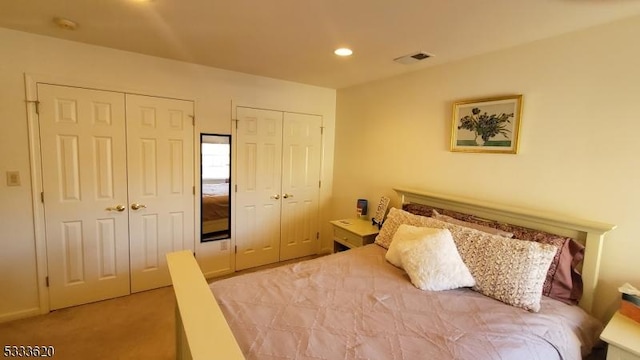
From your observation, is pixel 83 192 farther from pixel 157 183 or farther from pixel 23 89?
pixel 23 89

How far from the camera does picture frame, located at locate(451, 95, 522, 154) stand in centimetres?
Result: 221

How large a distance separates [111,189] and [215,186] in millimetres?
922

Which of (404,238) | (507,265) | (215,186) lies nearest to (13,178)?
(215,186)

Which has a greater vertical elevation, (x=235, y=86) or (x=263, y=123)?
(x=235, y=86)

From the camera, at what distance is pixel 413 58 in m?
→ 2.53

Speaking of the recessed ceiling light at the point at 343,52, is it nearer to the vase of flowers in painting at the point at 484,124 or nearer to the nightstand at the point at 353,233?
the vase of flowers in painting at the point at 484,124

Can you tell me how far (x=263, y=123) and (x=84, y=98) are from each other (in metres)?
1.62

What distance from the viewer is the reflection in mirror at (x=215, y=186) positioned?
10.4 ft

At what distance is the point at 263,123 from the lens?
11.4ft

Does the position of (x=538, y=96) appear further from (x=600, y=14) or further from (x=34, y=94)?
(x=34, y=94)

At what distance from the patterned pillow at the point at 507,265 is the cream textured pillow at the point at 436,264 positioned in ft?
0.24

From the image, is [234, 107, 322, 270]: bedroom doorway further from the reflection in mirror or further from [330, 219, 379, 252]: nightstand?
[330, 219, 379, 252]: nightstand

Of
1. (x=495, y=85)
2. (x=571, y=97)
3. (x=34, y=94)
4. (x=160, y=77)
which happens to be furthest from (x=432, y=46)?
(x=34, y=94)

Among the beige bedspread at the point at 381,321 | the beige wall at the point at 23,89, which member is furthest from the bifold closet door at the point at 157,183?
the beige bedspread at the point at 381,321
